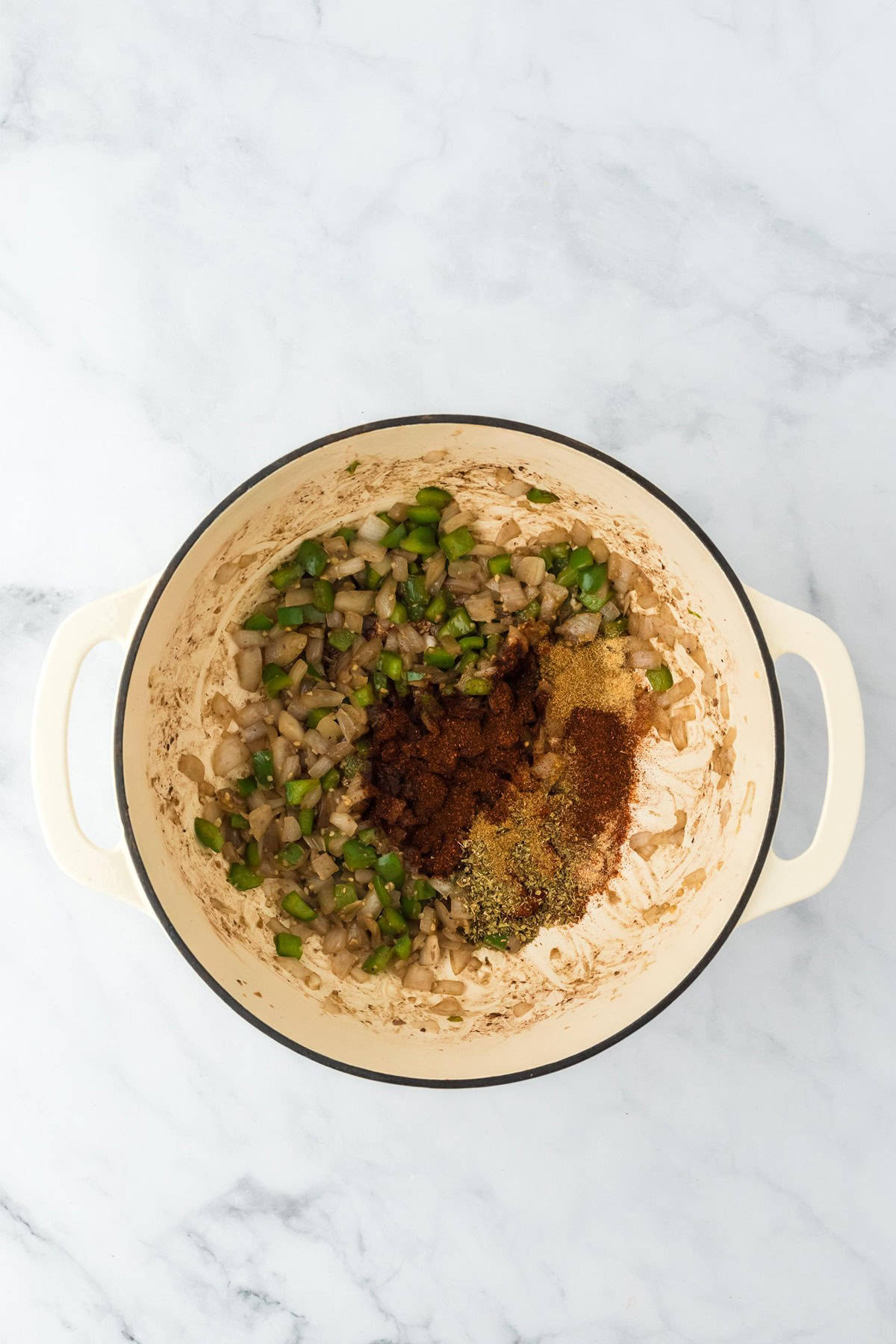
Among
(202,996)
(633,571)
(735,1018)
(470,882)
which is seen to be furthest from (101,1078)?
(633,571)

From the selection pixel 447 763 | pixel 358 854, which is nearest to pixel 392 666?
pixel 447 763

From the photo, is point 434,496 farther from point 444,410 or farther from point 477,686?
point 477,686

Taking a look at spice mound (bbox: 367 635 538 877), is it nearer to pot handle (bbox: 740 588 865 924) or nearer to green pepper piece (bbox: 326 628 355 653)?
green pepper piece (bbox: 326 628 355 653)

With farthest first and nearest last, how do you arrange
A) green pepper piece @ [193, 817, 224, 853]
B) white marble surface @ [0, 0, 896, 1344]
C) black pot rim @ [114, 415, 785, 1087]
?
1. white marble surface @ [0, 0, 896, 1344]
2. green pepper piece @ [193, 817, 224, 853]
3. black pot rim @ [114, 415, 785, 1087]

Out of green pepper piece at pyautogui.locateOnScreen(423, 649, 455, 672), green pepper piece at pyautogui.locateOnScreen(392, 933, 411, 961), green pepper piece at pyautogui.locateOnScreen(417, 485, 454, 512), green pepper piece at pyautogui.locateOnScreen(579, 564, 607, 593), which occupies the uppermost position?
green pepper piece at pyautogui.locateOnScreen(417, 485, 454, 512)

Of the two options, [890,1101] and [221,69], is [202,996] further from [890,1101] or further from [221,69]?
[221,69]

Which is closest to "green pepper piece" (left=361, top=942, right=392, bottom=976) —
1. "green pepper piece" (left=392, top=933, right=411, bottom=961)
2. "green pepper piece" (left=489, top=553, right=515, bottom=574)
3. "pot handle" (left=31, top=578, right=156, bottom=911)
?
"green pepper piece" (left=392, top=933, right=411, bottom=961)

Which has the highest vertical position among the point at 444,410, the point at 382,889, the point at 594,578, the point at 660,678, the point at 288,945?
the point at 444,410

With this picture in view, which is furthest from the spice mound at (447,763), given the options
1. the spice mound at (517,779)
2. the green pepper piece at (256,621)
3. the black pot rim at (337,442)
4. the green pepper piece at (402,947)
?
the black pot rim at (337,442)
